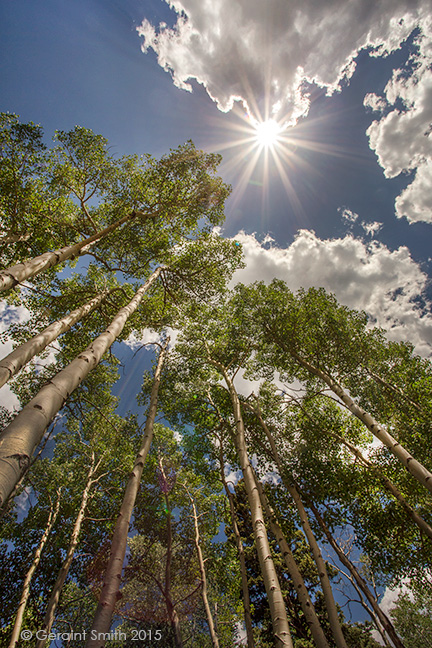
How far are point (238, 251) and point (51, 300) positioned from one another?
782cm

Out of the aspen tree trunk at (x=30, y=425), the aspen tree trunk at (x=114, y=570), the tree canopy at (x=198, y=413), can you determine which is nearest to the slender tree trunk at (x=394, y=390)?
the tree canopy at (x=198, y=413)

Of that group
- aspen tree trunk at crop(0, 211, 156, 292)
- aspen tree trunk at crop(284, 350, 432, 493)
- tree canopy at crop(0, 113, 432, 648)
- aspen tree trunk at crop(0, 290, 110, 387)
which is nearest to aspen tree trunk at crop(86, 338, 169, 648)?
tree canopy at crop(0, 113, 432, 648)

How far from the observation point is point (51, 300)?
9508 millimetres

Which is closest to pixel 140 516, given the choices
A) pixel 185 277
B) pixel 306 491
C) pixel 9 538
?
pixel 9 538

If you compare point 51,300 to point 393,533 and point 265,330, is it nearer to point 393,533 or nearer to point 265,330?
point 265,330

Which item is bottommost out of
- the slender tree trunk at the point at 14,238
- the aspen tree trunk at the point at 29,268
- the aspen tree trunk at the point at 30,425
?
the aspen tree trunk at the point at 30,425

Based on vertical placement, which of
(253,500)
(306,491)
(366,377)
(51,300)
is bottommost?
(253,500)

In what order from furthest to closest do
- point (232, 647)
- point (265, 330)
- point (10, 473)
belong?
point (232, 647) → point (265, 330) → point (10, 473)

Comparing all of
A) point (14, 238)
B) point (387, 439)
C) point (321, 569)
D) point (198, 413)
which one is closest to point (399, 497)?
point (387, 439)

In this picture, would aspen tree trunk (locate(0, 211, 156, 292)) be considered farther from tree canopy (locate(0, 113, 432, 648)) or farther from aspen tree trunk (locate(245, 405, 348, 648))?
aspen tree trunk (locate(245, 405, 348, 648))

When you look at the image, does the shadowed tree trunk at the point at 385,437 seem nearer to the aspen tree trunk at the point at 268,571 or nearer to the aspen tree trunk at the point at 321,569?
the aspen tree trunk at the point at 321,569

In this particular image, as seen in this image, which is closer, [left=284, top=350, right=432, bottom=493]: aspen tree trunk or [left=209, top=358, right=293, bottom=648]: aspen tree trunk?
[left=209, top=358, right=293, bottom=648]: aspen tree trunk

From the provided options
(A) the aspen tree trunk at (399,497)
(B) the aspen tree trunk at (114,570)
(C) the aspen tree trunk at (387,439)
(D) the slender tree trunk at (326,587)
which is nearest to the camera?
(B) the aspen tree trunk at (114,570)

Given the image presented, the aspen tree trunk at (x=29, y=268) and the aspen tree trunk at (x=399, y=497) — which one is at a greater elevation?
→ the aspen tree trunk at (x=29, y=268)
